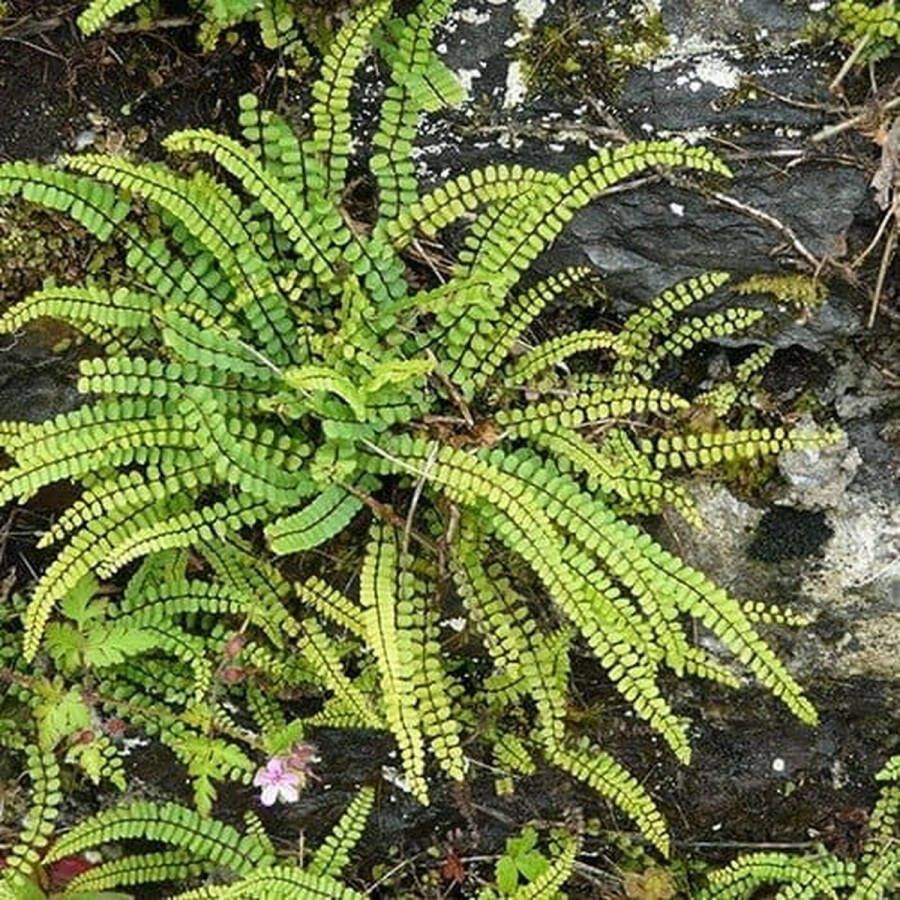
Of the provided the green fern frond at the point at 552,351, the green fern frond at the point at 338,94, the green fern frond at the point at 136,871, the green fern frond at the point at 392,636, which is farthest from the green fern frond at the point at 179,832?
the green fern frond at the point at 338,94

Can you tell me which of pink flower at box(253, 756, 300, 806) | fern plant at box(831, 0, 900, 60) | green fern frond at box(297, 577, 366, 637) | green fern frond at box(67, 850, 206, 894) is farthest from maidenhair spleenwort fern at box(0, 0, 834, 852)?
green fern frond at box(67, 850, 206, 894)

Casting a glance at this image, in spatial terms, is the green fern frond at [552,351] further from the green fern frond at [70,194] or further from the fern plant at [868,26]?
the green fern frond at [70,194]

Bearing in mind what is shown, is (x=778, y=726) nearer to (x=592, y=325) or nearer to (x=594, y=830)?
(x=594, y=830)

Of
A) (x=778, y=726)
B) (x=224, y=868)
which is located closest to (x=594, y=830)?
(x=778, y=726)

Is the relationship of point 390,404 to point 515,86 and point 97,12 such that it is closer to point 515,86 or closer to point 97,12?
point 515,86

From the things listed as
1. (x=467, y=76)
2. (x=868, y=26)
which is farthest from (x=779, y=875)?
(x=467, y=76)

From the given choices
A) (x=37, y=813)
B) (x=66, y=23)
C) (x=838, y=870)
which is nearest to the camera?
(x=66, y=23)

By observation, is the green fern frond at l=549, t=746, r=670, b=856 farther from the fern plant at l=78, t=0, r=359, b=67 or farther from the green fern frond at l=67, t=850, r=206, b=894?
the fern plant at l=78, t=0, r=359, b=67
